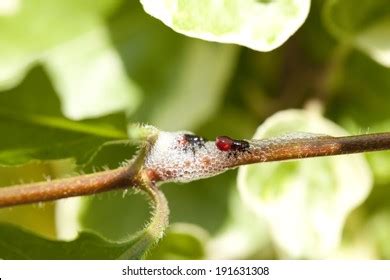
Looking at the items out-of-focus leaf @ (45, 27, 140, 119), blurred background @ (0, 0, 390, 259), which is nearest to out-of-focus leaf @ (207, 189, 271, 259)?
blurred background @ (0, 0, 390, 259)

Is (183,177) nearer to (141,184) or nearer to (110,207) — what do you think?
(141,184)

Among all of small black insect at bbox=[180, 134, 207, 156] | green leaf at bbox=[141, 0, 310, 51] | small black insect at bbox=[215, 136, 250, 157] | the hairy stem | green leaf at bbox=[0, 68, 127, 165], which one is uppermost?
green leaf at bbox=[141, 0, 310, 51]

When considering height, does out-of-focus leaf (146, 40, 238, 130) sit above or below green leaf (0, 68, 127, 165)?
above

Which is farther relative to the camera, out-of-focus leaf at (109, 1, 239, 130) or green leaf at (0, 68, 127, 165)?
out-of-focus leaf at (109, 1, 239, 130)

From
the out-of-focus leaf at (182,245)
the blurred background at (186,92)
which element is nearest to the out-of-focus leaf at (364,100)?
the blurred background at (186,92)

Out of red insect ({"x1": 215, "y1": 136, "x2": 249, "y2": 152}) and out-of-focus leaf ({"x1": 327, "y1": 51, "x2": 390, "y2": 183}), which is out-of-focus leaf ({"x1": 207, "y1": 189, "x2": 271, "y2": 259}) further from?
red insect ({"x1": 215, "y1": 136, "x2": 249, "y2": 152})

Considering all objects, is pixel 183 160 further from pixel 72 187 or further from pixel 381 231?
pixel 381 231
